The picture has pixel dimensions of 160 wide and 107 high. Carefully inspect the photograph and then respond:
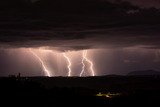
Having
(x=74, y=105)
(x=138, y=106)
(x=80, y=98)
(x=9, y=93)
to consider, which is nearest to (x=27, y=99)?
(x=9, y=93)

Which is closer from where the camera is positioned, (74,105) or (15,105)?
(15,105)

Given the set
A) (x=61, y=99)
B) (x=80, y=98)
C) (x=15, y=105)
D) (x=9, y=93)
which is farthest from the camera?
(x=80, y=98)

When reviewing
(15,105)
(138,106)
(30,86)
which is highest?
(30,86)

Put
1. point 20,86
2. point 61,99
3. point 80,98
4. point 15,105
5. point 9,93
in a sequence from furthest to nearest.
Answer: point 80,98 → point 61,99 → point 20,86 → point 9,93 → point 15,105

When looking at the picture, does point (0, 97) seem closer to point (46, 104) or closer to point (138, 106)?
point (46, 104)

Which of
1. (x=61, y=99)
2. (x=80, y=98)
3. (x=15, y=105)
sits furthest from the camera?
(x=80, y=98)

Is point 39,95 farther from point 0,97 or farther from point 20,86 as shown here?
point 0,97

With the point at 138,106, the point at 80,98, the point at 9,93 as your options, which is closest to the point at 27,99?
the point at 9,93

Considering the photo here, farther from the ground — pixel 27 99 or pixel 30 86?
pixel 30 86

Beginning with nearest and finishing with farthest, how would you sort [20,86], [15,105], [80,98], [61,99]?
[15,105] → [20,86] → [61,99] → [80,98]
